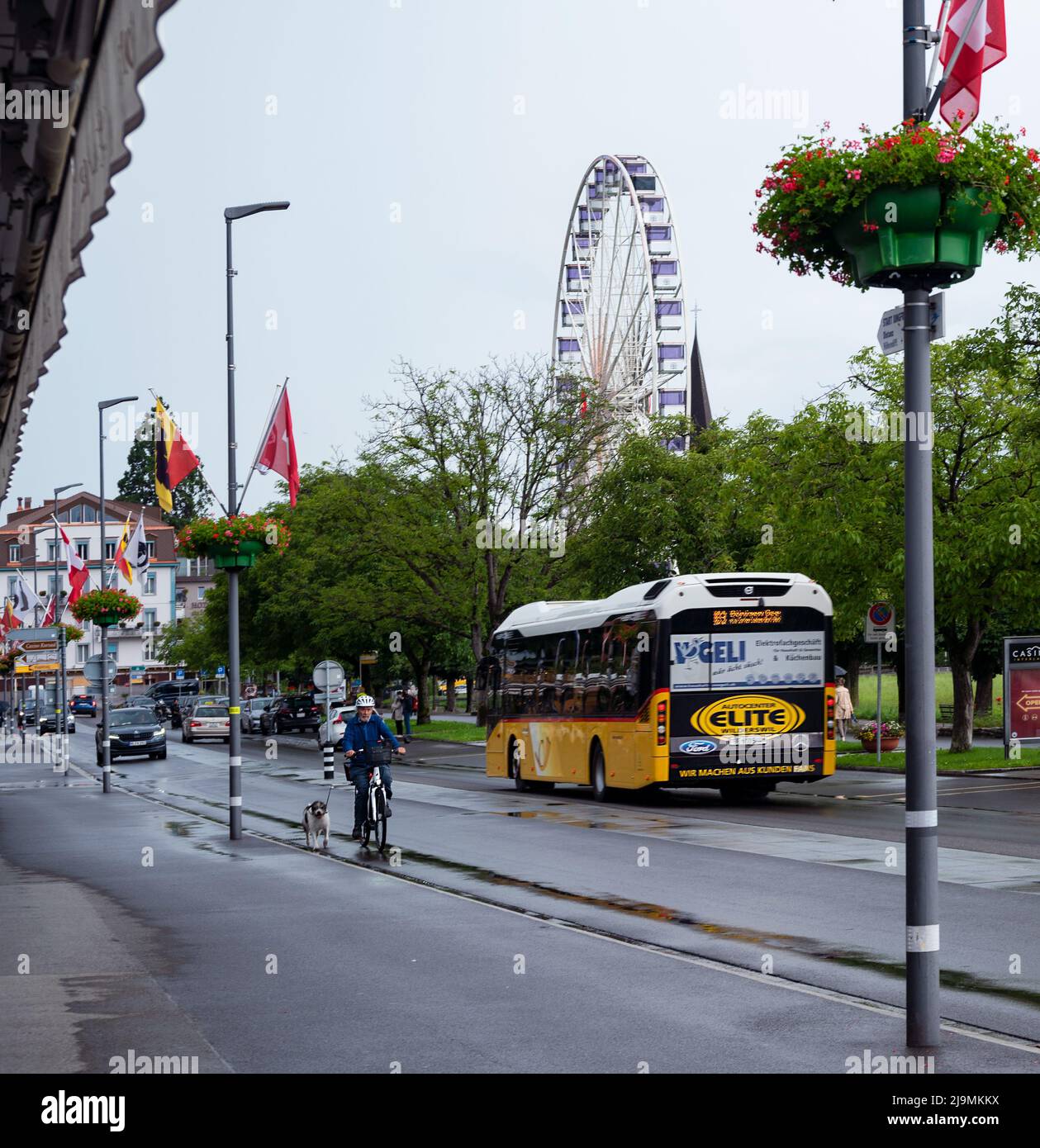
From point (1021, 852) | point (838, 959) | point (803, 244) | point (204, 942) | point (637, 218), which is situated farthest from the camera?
point (637, 218)

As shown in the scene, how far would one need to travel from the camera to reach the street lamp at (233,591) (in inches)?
835

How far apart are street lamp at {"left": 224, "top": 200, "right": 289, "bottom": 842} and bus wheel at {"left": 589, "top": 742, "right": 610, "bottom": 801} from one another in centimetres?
665

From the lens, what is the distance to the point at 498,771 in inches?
1297

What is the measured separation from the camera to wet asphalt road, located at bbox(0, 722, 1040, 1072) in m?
8.09

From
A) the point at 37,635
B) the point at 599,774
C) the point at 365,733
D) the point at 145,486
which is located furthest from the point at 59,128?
the point at 145,486

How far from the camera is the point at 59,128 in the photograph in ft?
23.2

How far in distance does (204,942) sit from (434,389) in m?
41.3

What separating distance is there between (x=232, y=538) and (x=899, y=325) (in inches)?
617

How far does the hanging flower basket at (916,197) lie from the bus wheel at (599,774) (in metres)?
19.7

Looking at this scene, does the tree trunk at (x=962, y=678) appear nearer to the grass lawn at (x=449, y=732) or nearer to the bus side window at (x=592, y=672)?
the bus side window at (x=592, y=672)

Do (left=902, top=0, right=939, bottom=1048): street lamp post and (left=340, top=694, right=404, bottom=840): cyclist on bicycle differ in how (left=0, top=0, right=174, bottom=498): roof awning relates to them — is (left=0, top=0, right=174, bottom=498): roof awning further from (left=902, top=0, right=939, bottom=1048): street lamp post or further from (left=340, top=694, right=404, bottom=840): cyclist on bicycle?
(left=340, top=694, right=404, bottom=840): cyclist on bicycle

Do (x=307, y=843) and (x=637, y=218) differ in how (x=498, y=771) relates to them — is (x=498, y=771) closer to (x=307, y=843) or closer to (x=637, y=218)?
(x=307, y=843)
